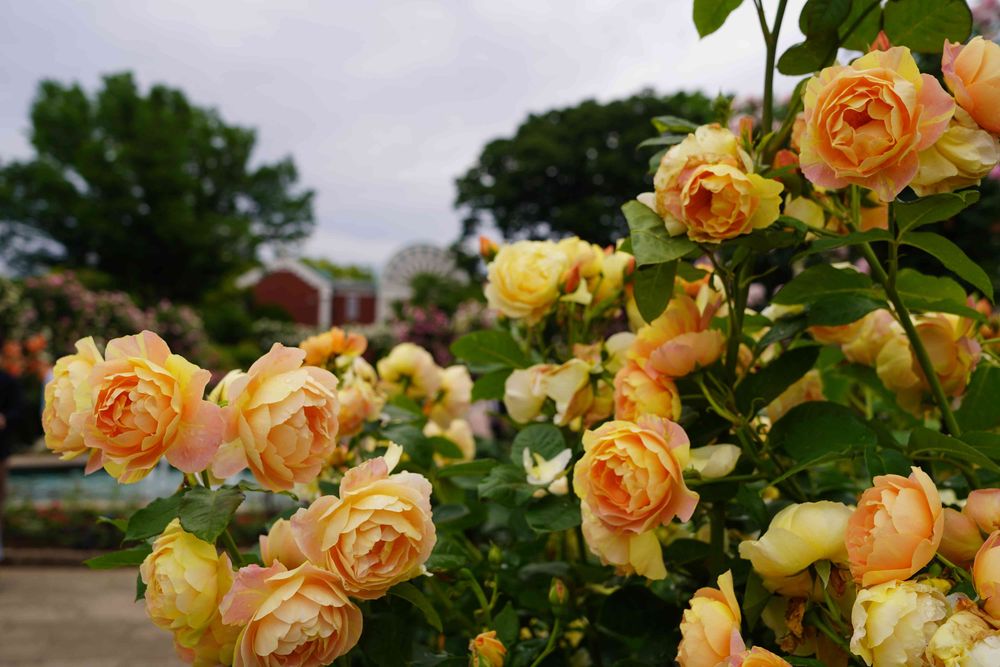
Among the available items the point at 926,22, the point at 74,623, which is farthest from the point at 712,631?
the point at 74,623

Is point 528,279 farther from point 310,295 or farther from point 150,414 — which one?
point 310,295

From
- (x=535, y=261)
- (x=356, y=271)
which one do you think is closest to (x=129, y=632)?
(x=535, y=261)

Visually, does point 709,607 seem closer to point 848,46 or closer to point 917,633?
point 917,633

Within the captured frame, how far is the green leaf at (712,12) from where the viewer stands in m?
0.65

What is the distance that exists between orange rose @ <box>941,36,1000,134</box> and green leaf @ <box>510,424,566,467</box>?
41cm

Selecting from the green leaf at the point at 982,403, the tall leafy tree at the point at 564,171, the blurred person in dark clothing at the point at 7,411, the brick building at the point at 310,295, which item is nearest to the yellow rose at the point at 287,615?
the green leaf at the point at 982,403

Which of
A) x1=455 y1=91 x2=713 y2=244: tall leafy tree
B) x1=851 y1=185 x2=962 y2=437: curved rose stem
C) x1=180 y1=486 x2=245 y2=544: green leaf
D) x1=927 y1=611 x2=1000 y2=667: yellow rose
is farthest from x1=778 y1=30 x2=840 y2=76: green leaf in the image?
x1=455 y1=91 x2=713 y2=244: tall leafy tree

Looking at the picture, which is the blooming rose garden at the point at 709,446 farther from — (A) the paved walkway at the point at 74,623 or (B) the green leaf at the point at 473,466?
(A) the paved walkway at the point at 74,623

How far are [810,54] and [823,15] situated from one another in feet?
0.10

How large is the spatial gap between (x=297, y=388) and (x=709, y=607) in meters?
0.30

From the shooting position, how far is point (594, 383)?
2.45 ft

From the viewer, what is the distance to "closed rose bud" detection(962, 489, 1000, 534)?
0.47 m

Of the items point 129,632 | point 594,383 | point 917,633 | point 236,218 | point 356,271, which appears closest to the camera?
point 917,633

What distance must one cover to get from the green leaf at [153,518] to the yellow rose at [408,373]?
57 centimetres
